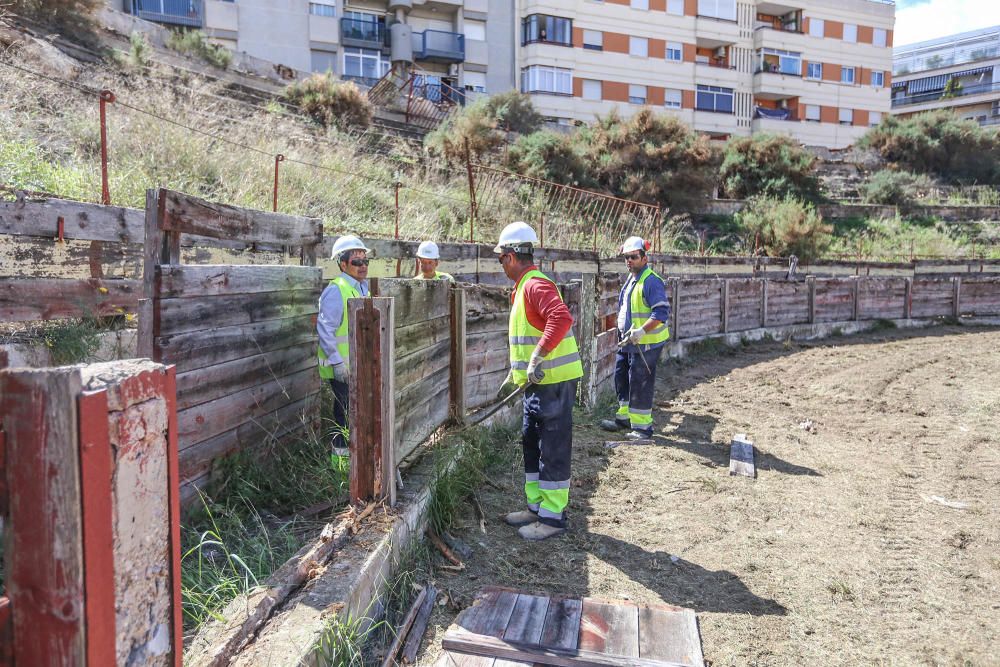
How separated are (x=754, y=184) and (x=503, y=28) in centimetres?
1658

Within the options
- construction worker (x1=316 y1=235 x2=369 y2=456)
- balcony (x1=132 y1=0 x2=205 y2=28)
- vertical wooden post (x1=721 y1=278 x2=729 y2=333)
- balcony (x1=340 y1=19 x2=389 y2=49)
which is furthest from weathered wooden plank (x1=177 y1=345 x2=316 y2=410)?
balcony (x1=340 y1=19 x2=389 y2=49)

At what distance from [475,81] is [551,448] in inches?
1374

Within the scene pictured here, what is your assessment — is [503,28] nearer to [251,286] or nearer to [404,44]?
[404,44]

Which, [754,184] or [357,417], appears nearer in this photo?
[357,417]

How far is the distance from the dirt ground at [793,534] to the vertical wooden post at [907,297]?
8959mm

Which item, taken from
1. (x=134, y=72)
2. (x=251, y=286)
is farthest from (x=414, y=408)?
(x=134, y=72)

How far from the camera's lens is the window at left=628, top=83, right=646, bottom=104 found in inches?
1566

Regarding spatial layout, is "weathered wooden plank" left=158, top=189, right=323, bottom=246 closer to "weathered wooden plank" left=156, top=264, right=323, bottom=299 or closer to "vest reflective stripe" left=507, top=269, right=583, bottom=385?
"weathered wooden plank" left=156, top=264, right=323, bottom=299

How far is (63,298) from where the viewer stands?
5.04m

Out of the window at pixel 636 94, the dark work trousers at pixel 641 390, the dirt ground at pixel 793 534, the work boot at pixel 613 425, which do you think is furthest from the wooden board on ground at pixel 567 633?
the window at pixel 636 94

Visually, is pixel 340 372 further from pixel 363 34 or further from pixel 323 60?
pixel 363 34

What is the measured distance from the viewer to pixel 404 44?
113 feet

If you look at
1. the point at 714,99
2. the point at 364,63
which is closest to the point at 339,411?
the point at 364,63

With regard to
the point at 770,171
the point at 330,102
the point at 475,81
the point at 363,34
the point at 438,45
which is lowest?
the point at 770,171
